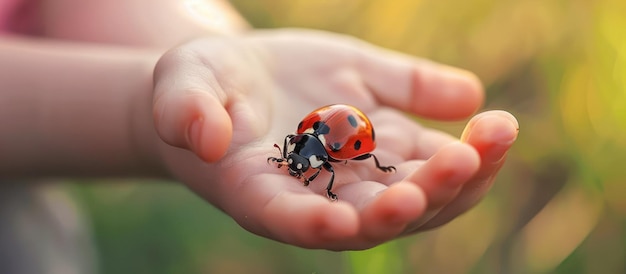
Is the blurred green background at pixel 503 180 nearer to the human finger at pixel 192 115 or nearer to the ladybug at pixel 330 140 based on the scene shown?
the ladybug at pixel 330 140

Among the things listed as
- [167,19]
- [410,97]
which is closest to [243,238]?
[167,19]

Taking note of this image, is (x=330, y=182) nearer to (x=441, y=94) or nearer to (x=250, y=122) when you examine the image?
(x=250, y=122)

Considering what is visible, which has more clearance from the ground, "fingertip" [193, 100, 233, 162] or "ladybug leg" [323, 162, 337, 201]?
"fingertip" [193, 100, 233, 162]

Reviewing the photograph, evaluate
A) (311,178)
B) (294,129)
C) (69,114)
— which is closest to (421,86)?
(294,129)

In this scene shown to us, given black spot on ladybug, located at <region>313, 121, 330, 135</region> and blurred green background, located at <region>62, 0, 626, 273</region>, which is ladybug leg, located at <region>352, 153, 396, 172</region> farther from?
blurred green background, located at <region>62, 0, 626, 273</region>

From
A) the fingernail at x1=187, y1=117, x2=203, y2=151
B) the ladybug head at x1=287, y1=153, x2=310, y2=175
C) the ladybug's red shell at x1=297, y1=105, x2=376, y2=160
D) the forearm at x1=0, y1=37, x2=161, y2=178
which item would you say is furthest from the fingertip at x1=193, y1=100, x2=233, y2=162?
the forearm at x1=0, y1=37, x2=161, y2=178

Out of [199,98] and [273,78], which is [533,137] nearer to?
[273,78]
